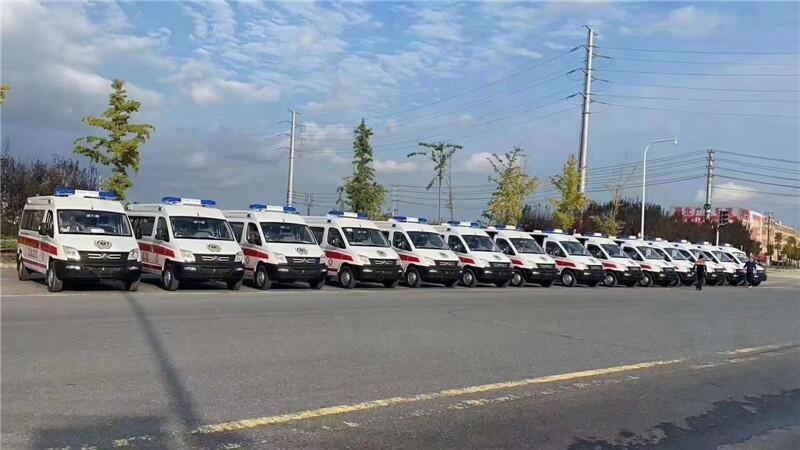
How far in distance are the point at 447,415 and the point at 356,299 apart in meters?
10.7

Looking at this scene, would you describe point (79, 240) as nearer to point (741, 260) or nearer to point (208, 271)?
point (208, 271)

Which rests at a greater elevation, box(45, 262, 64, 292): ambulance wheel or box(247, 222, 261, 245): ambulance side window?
box(247, 222, 261, 245): ambulance side window

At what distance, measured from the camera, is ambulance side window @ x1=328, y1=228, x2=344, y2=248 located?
2177cm

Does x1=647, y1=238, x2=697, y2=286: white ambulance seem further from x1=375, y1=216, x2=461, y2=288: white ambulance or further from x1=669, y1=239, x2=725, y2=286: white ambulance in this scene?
x1=375, y1=216, x2=461, y2=288: white ambulance

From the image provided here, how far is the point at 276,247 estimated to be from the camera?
19281 millimetres

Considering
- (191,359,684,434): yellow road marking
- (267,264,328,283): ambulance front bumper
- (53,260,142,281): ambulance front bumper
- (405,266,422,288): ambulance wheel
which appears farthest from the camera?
(405,266,422,288): ambulance wheel

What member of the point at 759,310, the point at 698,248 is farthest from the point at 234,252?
the point at 698,248

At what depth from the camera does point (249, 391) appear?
6.70 meters

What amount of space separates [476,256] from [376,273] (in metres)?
5.27

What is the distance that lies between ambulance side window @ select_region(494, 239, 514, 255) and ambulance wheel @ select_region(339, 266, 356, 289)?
8.50 meters

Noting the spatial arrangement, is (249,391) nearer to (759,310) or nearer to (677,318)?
(677,318)

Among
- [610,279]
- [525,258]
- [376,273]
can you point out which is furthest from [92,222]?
[610,279]

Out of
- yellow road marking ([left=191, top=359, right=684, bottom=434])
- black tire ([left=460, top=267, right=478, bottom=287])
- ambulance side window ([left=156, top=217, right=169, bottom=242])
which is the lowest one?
yellow road marking ([left=191, top=359, right=684, bottom=434])

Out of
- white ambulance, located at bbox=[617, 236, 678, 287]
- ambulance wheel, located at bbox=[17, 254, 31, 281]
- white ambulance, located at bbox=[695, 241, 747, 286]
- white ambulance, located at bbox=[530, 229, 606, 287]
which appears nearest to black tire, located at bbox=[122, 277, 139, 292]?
ambulance wheel, located at bbox=[17, 254, 31, 281]
